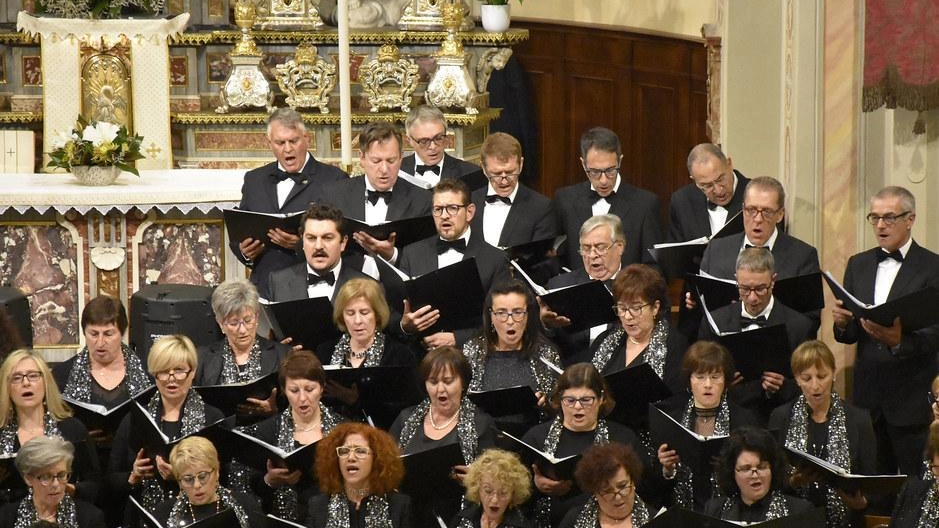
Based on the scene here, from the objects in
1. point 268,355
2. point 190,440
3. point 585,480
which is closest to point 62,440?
point 190,440

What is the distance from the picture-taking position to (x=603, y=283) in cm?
591

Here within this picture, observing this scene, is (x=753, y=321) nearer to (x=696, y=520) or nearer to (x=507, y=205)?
(x=696, y=520)

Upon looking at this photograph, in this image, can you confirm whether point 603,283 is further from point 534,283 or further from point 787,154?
point 787,154

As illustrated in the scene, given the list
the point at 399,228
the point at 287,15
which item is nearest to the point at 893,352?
the point at 399,228

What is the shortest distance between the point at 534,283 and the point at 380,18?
4.43 metres

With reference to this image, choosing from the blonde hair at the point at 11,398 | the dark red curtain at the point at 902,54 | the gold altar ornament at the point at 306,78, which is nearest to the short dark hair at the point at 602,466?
the blonde hair at the point at 11,398

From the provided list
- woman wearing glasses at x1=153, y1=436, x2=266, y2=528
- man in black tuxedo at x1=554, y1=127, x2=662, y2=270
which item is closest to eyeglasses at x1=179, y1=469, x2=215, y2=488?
woman wearing glasses at x1=153, y1=436, x2=266, y2=528

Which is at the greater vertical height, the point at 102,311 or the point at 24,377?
the point at 102,311

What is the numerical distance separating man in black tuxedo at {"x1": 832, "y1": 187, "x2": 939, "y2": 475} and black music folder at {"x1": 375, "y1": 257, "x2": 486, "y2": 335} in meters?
1.26

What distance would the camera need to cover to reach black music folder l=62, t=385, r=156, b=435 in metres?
5.72

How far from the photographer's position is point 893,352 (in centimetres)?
591

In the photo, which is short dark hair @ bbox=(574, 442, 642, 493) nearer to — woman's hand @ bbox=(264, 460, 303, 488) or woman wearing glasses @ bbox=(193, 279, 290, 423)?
woman's hand @ bbox=(264, 460, 303, 488)

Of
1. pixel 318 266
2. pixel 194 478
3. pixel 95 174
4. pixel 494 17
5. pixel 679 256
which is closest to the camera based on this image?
pixel 194 478

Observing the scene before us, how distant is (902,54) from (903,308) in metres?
1.56
